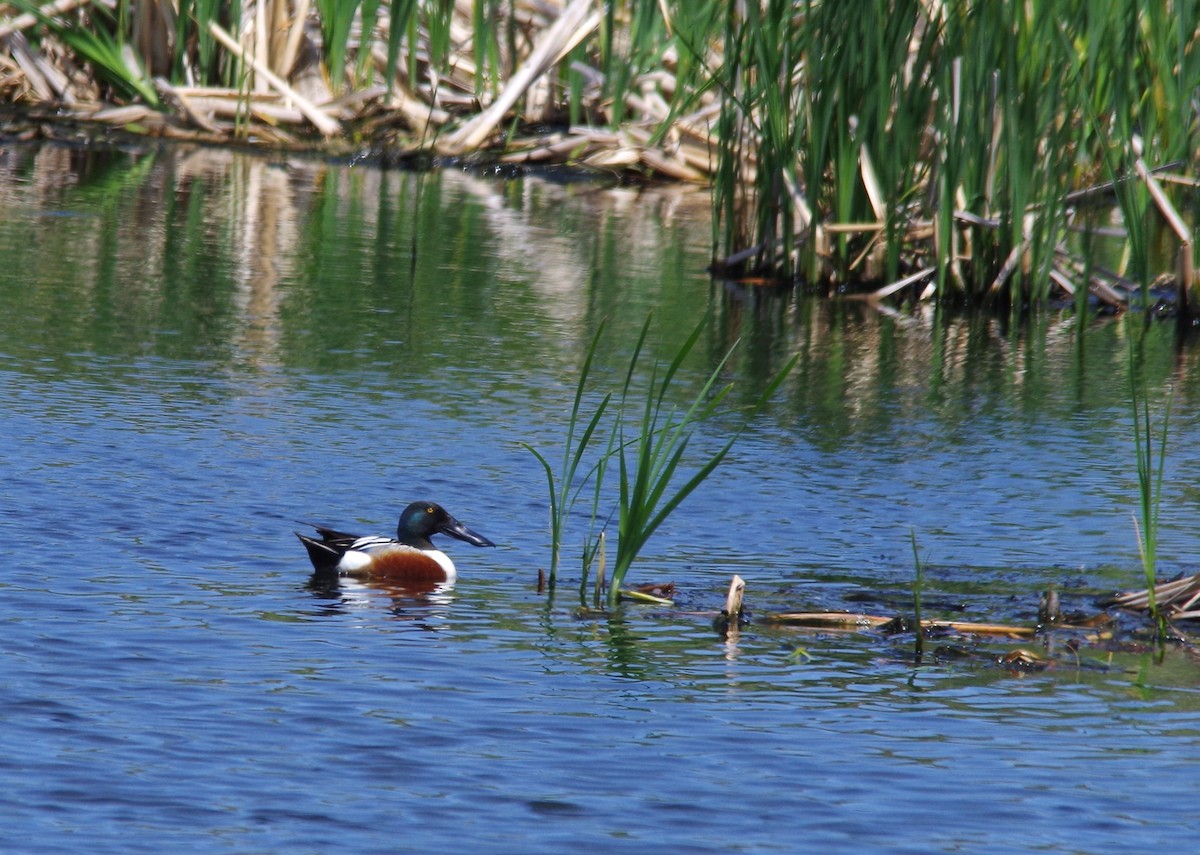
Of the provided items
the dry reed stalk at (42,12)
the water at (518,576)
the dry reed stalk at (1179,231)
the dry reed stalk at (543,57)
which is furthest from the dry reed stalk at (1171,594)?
the dry reed stalk at (42,12)

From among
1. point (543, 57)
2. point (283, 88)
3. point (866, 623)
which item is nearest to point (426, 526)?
point (866, 623)

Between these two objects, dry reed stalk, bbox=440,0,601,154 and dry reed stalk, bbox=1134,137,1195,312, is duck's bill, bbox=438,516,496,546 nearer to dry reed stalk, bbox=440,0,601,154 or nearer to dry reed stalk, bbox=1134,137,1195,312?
dry reed stalk, bbox=1134,137,1195,312

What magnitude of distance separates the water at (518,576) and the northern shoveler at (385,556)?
109 millimetres

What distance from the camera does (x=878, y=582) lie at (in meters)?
6.46

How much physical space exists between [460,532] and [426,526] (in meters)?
0.13

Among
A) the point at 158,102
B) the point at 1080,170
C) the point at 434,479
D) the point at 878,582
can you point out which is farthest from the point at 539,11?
the point at 878,582

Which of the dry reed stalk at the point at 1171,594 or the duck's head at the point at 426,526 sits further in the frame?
the duck's head at the point at 426,526

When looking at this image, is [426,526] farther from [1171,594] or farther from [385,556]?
[1171,594]

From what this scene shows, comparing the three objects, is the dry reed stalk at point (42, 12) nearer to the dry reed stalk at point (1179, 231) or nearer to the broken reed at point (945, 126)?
the broken reed at point (945, 126)

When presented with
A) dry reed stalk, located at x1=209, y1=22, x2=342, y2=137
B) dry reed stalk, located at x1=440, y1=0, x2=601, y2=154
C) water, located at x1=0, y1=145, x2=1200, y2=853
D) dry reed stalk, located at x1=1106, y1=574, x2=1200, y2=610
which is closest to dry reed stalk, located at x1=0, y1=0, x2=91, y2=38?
dry reed stalk, located at x1=209, y1=22, x2=342, y2=137

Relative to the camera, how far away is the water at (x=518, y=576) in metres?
4.32

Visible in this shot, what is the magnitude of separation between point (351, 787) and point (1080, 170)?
1045 cm

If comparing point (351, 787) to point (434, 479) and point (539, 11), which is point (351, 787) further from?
point (539, 11)

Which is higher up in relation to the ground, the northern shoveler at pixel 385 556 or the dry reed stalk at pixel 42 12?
the dry reed stalk at pixel 42 12
